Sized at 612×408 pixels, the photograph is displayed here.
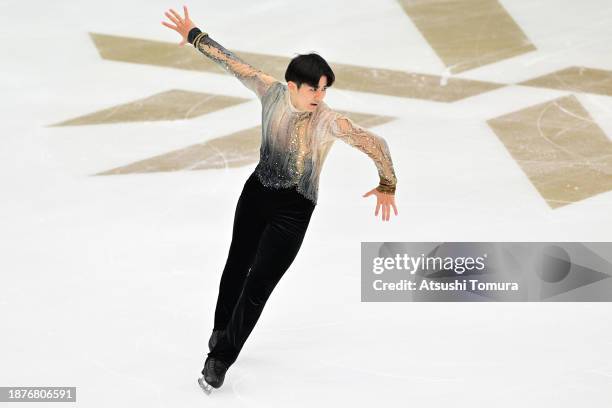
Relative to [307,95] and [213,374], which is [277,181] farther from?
[213,374]

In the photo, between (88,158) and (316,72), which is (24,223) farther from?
(316,72)

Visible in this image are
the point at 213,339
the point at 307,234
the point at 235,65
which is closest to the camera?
the point at 235,65

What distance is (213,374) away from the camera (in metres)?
4.75

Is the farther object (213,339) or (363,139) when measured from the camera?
(213,339)

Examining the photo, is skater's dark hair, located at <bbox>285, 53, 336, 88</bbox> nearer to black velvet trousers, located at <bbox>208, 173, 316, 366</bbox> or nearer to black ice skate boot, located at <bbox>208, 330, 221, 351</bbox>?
black velvet trousers, located at <bbox>208, 173, 316, 366</bbox>

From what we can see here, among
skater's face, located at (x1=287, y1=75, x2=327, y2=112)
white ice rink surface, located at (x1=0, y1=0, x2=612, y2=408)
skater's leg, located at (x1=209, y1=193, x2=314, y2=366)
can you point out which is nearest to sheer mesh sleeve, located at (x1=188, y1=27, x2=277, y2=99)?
skater's face, located at (x1=287, y1=75, x2=327, y2=112)

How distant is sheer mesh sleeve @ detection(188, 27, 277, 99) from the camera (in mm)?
4648

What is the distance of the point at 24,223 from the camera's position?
5.80 meters

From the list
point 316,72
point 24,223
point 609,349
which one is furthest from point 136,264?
point 609,349

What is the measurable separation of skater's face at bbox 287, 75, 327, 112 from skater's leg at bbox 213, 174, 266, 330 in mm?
350

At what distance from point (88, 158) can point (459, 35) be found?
2350mm

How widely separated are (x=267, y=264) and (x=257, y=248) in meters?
0.14

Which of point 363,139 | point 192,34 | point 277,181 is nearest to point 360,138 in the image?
point 363,139

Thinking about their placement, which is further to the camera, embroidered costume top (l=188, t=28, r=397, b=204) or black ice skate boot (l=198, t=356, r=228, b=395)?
black ice skate boot (l=198, t=356, r=228, b=395)
